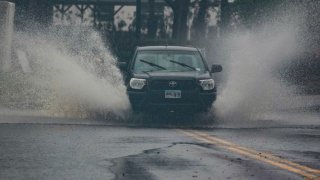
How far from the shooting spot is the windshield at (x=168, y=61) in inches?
781

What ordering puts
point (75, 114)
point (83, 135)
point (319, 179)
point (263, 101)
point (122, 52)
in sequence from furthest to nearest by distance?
point (122, 52)
point (263, 101)
point (75, 114)
point (83, 135)
point (319, 179)

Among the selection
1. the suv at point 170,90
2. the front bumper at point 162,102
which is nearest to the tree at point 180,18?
the suv at point 170,90

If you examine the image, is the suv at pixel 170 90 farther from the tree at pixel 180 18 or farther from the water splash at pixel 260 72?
the tree at pixel 180 18

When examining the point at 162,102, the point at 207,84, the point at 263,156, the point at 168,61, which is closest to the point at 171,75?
the point at 162,102

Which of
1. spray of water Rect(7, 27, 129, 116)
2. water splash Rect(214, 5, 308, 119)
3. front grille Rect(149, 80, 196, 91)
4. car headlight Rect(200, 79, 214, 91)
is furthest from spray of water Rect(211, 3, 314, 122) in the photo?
spray of water Rect(7, 27, 129, 116)

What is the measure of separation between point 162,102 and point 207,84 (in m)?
1.08

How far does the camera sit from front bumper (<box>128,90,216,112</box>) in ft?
61.2

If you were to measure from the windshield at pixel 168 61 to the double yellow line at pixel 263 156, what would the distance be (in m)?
3.89

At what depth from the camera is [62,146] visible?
13250 mm

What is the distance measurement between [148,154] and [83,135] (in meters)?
3.27

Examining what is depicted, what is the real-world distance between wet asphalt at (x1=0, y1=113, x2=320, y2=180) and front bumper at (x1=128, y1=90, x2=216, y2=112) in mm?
341

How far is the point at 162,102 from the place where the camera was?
18719mm

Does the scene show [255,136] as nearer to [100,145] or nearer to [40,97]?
[100,145]

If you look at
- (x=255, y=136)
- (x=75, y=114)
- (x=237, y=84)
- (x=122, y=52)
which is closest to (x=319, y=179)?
(x=255, y=136)
